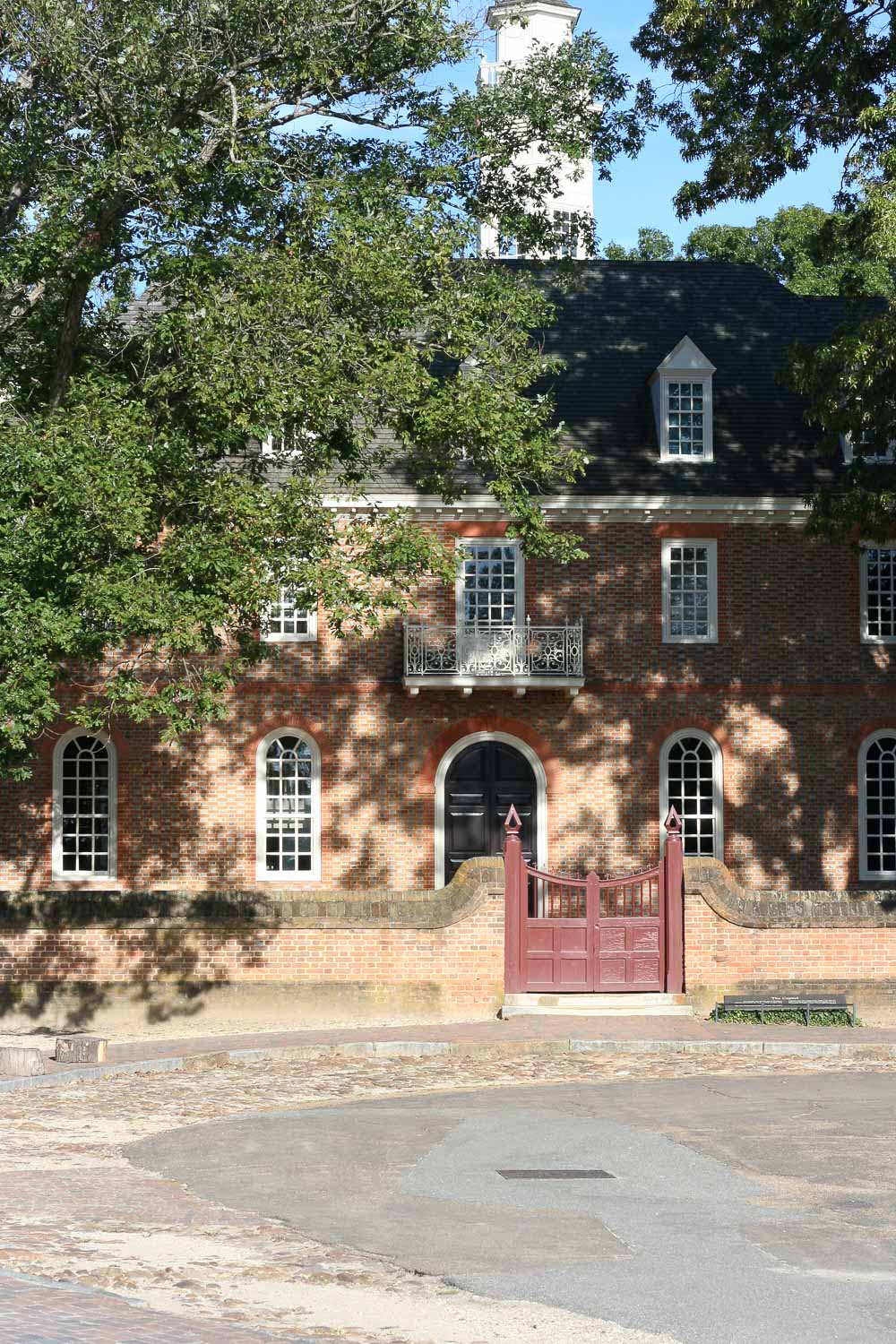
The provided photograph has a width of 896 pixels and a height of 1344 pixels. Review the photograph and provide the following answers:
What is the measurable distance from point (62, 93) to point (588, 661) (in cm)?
1355

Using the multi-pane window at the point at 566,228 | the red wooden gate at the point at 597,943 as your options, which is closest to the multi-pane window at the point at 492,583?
the multi-pane window at the point at 566,228

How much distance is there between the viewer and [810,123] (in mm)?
23984

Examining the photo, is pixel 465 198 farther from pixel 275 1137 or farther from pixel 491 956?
pixel 275 1137

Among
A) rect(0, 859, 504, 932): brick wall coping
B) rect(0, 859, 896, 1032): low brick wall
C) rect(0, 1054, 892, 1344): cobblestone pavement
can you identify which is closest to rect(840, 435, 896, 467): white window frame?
rect(0, 859, 896, 1032): low brick wall

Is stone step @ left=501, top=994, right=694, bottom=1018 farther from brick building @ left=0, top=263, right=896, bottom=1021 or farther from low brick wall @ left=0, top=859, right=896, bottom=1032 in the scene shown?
brick building @ left=0, top=263, right=896, bottom=1021

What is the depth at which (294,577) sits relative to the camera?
57.0ft

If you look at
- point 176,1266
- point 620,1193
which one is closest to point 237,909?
point 620,1193

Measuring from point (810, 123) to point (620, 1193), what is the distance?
704 inches

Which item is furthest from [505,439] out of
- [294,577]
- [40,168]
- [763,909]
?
[763,909]

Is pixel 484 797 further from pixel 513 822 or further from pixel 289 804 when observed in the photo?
pixel 513 822

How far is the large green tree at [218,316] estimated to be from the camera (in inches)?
652

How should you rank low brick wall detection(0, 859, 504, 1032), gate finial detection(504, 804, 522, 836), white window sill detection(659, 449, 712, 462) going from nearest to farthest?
low brick wall detection(0, 859, 504, 1032)
gate finial detection(504, 804, 522, 836)
white window sill detection(659, 449, 712, 462)

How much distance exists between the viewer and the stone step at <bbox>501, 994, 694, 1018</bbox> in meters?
20.8

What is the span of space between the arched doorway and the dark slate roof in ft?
14.9
